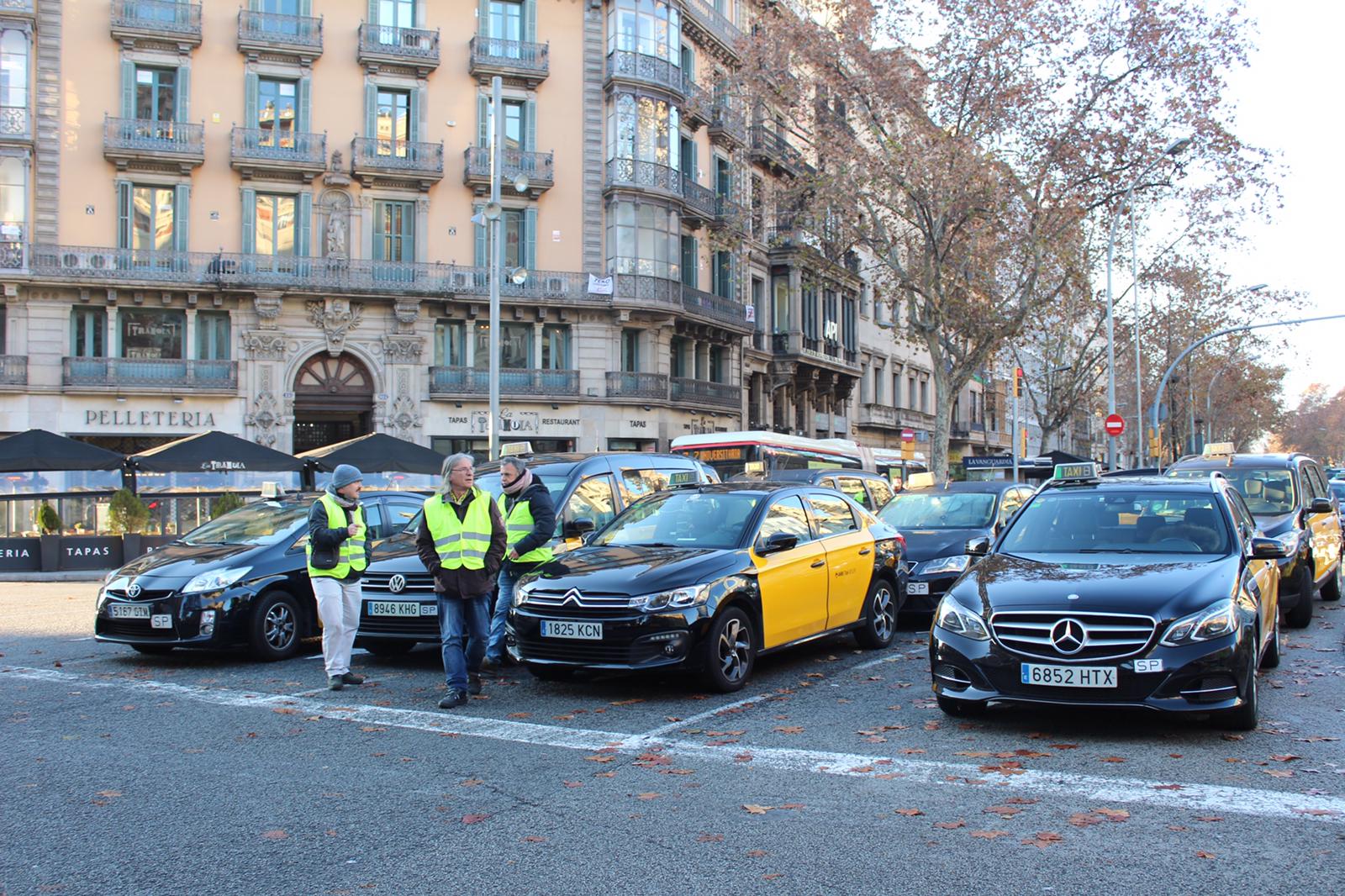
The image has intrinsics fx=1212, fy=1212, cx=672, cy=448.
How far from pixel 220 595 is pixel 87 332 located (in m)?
26.1

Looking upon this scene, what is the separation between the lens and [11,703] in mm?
9039

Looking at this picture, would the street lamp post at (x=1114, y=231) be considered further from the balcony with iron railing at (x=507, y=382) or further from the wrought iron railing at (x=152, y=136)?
the wrought iron railing at (x=152, y=136)

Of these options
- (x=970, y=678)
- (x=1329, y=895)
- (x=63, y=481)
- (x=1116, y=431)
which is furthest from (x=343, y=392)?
(x=1329, y=895)

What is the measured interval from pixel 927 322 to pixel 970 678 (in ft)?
84.2

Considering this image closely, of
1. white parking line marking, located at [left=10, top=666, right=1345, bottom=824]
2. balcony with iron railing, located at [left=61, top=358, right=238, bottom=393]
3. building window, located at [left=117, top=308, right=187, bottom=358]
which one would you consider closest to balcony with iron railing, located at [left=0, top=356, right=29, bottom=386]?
balcony with iron railing, located at [left=61, top=358, right=238, bottom=393]

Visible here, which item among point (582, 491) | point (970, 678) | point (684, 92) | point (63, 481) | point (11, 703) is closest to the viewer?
point (970, 678)

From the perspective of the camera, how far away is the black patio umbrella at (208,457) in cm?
2320

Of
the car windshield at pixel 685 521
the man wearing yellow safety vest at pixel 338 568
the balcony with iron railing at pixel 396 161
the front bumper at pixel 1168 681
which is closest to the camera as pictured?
the front bumper at pixel 1168 681

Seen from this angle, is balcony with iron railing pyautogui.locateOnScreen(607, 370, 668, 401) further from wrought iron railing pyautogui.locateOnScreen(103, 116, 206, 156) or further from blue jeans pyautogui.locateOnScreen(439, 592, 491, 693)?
blue jeans pyautogui.locateOnScreen(439, 592, 491, 693)

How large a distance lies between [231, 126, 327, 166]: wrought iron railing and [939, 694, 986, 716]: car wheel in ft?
101

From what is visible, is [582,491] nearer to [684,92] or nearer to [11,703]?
[11,703]

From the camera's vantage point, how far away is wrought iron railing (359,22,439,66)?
35.5 metres

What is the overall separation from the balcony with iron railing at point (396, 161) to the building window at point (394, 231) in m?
0.80

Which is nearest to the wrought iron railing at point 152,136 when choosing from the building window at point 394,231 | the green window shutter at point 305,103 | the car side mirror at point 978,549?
the green window shutter at point 305,103
